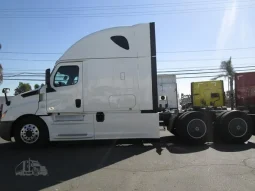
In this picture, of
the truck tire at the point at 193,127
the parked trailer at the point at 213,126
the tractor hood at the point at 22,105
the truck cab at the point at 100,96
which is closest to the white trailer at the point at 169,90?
the parked trailer at the point at 213,126

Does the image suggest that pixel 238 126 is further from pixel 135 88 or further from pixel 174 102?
pixel 174 102

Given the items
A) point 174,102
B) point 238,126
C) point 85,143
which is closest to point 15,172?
point 85,143

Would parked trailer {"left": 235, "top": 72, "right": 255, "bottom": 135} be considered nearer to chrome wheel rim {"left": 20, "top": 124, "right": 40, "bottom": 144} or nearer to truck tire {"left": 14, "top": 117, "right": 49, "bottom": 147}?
truck tire {"left": 14, "top": 117, "right": 49, "bottom": 147}

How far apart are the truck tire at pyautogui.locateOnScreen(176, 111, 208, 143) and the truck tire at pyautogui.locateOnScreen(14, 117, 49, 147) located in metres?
4.26

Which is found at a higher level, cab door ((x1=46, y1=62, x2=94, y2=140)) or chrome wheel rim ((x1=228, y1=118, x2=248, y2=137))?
cab door ((x1=46, y1=62, x2=94, y2=140))

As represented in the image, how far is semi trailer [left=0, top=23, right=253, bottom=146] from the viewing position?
343 inches

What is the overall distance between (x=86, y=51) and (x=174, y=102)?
13.3 meters

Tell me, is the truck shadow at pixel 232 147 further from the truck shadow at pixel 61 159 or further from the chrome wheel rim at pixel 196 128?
the truck shadow at pixel 61 159

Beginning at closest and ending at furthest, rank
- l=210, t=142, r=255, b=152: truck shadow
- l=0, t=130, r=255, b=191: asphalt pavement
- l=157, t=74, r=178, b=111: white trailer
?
l=0, t=130, r=255, b=191: asphalt pavement → l=210, t=142, r=255, b=152: truck shadow → l=157, t=74, r=178, b=111: white trailer

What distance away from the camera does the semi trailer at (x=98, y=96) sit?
8.72 m

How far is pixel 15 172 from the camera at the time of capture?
19.6 feet

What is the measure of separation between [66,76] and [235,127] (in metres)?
5.63

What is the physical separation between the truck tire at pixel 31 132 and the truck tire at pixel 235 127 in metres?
5.60

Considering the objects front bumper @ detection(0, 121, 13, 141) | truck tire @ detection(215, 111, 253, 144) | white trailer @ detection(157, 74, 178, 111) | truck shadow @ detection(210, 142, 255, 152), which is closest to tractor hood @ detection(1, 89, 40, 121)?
front bumper @ detection(0, 121, 13, 141)
